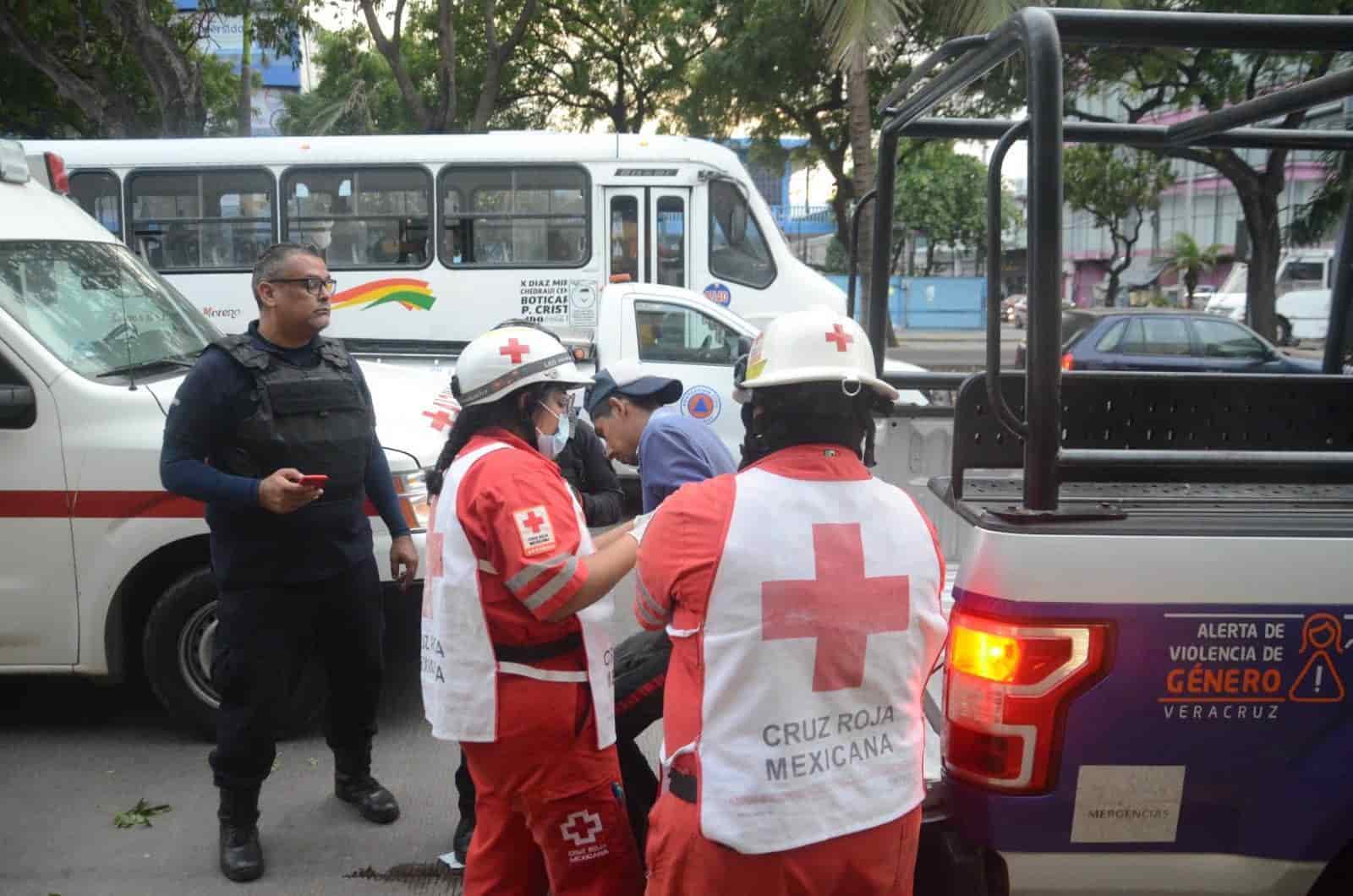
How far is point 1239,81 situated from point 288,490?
1694 centimetres

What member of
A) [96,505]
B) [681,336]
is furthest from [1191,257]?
[96,505]

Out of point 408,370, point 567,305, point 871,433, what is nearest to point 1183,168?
point 567,305

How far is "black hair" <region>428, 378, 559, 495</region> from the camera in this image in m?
2.77

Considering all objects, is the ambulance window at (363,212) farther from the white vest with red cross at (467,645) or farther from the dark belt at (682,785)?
the dark belt at (682,785)

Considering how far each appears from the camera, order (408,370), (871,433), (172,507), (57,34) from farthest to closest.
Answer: (57,34)
(408,370)
(172,507)
(871,433)

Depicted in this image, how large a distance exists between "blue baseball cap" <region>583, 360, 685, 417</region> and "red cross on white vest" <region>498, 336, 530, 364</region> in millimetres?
946

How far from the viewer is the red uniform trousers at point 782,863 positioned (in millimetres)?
2078

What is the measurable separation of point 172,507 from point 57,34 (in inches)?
663

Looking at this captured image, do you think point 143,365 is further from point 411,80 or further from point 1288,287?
point 1288,287

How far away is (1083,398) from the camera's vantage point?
349cm

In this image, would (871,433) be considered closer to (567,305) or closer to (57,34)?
(567,305)

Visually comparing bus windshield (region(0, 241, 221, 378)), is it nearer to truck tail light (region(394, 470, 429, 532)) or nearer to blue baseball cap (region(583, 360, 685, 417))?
truck tail light (region(394, 470, 429, 532))

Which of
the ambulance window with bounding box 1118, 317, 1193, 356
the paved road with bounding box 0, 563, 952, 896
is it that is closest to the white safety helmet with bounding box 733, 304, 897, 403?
the paved road with bounding box 0, 563, 952, 896

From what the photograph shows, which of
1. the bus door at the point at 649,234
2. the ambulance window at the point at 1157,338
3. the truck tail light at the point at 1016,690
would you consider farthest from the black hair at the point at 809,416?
the ambulance window at the point at 1157,338
